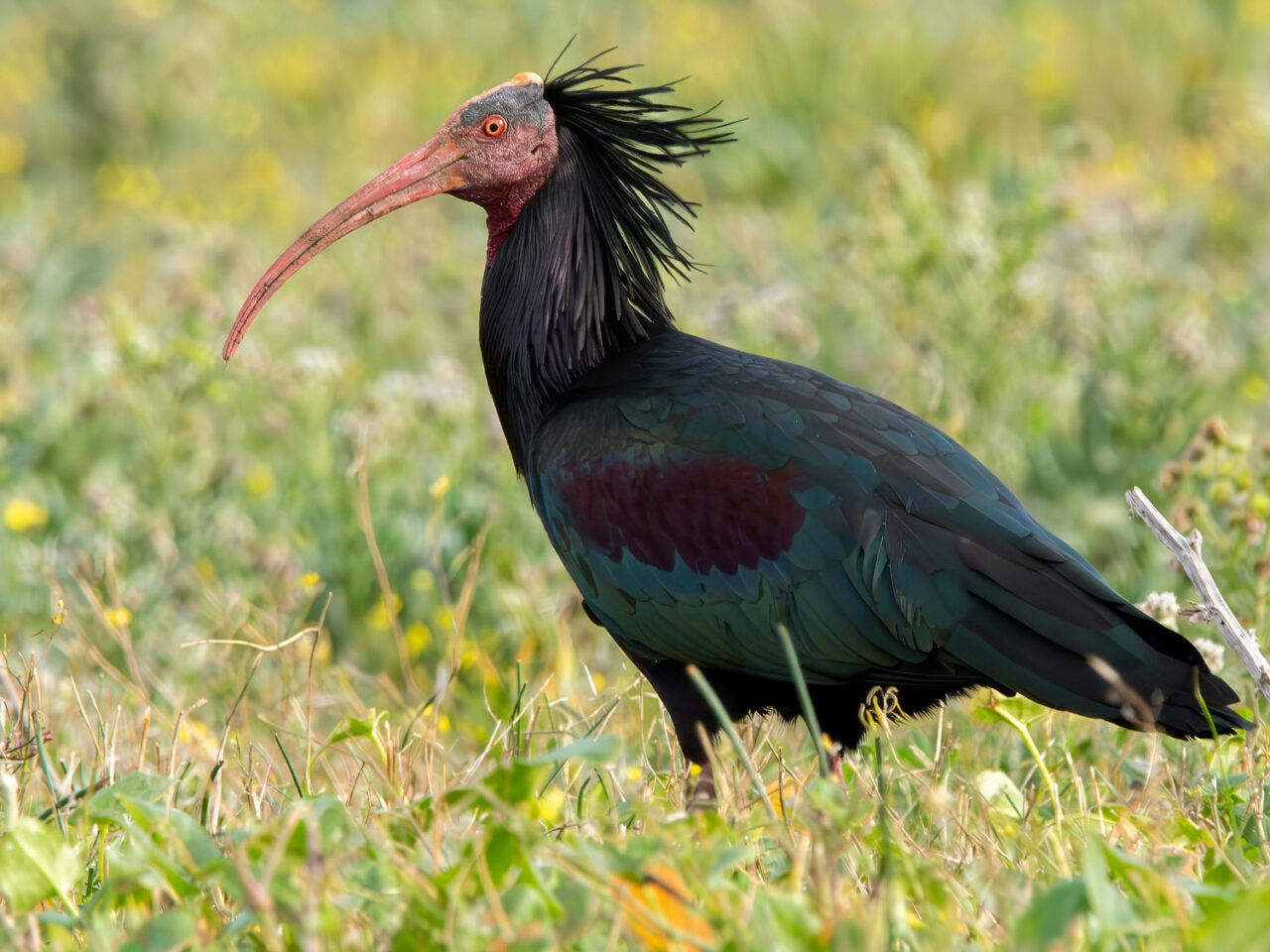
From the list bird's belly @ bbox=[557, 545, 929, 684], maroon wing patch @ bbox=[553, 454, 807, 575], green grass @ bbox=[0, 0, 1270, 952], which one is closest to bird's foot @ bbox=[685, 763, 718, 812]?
green grass @ bbox=[0, 0, 1270, 952]

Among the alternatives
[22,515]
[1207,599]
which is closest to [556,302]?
[1207,599]

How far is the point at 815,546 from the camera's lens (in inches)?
121

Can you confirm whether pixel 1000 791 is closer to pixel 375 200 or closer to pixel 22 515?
pixel 375 200

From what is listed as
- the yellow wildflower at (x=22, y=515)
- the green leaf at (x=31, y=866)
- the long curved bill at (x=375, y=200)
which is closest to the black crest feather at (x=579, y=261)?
the long curved bill at (x=375, y=200)

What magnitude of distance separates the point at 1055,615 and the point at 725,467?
0.71m

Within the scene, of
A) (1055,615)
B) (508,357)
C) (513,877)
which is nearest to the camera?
(513,877)

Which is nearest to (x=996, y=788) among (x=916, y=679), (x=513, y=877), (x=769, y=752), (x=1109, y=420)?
(x=916, y=679)

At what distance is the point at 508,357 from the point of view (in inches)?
149

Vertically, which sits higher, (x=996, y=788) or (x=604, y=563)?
(x=604, y=563)

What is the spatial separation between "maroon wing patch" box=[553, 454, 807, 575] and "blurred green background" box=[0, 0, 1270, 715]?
1.78 feet

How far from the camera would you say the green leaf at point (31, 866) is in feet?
7.26

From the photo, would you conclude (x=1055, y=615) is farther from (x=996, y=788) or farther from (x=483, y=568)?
(x=483, y=568)

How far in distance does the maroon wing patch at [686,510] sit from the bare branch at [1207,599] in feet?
2.13

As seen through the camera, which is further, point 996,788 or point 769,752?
point 769,752
